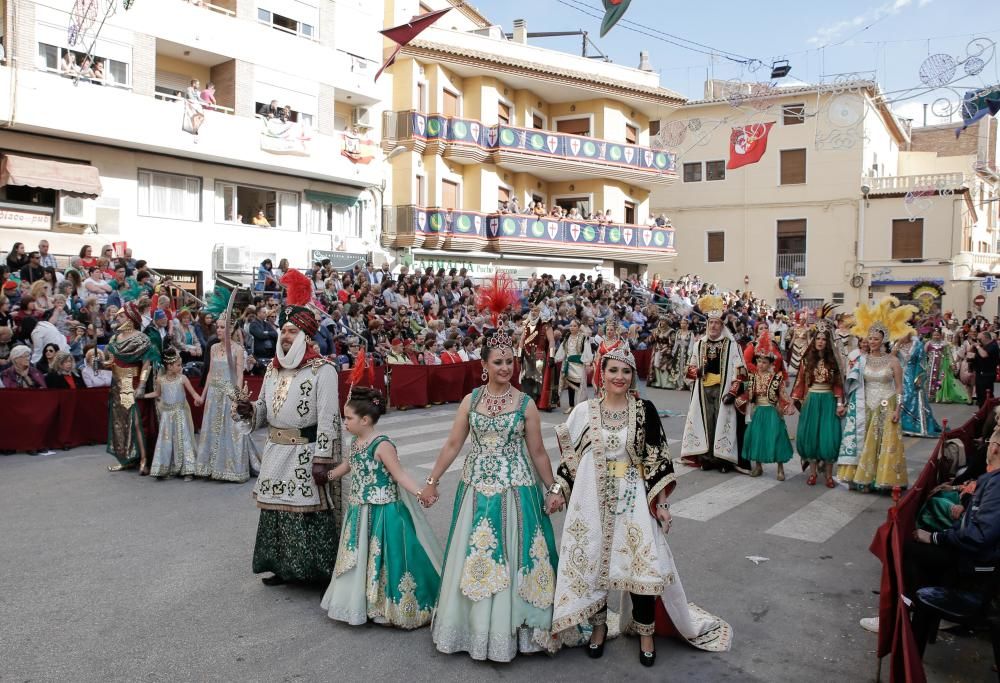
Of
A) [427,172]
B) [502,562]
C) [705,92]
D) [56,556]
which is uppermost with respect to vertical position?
[705,92]

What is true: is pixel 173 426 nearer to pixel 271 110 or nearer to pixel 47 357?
pixel 47 357

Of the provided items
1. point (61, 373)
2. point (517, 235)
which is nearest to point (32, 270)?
point (61, 373)

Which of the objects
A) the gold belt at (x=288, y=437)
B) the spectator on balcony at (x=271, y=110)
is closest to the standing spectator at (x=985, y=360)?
the gold belt at (x=288, y=437)

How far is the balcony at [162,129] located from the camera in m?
17.3

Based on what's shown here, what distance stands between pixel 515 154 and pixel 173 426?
2266 centimetres

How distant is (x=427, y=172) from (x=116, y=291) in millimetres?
15052

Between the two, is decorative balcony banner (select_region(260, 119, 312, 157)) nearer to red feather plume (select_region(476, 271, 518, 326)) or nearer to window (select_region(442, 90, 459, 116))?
window (select_region(442, 90, 459, 116))

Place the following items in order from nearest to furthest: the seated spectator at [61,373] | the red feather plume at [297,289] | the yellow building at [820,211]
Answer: the red feather plume at [297,289], the seated spectator at [61,373], the yellow building at [820,211]

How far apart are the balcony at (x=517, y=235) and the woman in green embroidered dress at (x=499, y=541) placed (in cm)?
2281

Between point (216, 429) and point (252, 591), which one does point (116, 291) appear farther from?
point (252, 591)

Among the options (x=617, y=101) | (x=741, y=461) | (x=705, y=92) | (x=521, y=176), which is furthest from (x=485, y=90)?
(x=741, y=461)

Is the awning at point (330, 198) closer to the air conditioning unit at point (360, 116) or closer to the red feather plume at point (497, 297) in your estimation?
the air conditioning unit at point (360, 116)

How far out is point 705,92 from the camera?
38562 millimetres

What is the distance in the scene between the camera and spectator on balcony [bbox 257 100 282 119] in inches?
866
